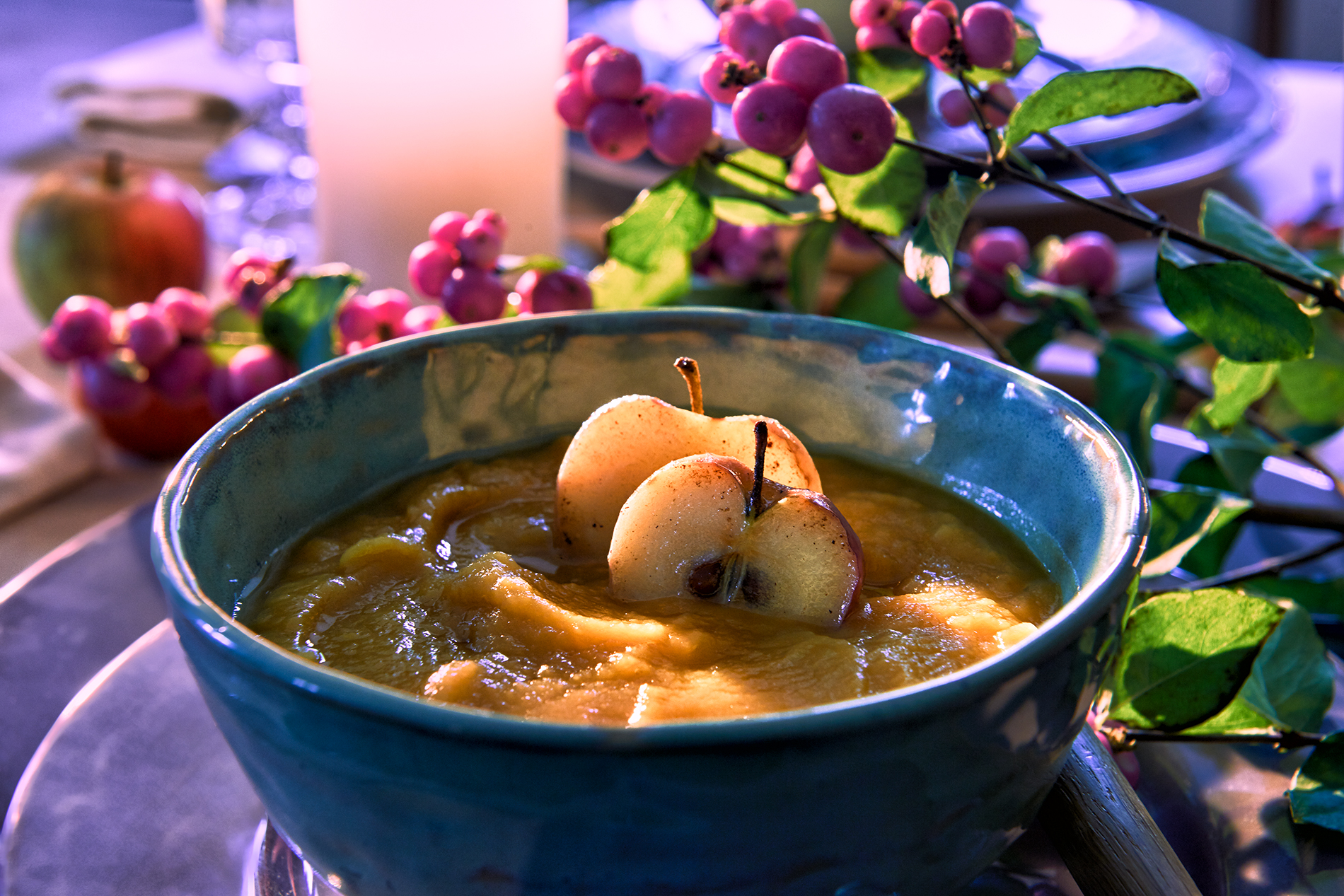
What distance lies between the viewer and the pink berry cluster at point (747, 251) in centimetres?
97

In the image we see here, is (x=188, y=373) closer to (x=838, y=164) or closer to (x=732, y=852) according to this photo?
(x=838, y=164)

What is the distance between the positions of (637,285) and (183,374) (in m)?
0.36

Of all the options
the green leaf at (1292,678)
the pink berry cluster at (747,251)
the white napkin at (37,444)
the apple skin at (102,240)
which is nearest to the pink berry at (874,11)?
the pink berry cluster at (747,251)

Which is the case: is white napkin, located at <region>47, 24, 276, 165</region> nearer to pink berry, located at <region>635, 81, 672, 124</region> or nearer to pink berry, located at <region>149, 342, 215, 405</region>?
pink berry, located at <region>149, 342, 215, 405</region>

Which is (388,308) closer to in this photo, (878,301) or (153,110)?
(878,301)

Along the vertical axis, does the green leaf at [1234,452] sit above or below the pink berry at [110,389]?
above

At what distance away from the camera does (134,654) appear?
65cm

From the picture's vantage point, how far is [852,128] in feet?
2.15

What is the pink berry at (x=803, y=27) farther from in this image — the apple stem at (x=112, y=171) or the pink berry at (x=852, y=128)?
the apple stem at (x=112, y=171)

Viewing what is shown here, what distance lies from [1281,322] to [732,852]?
1.47ft

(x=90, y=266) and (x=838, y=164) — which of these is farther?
(x=90, y=266)

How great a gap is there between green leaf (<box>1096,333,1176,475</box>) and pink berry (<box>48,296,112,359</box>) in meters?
0.75

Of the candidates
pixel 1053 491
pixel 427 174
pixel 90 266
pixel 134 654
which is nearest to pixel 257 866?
pixel 134 654

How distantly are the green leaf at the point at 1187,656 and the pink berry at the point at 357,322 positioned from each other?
54cm
